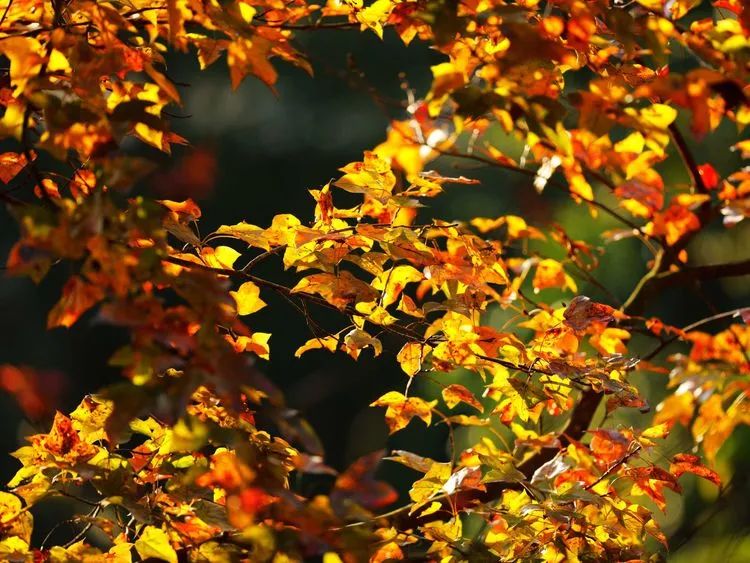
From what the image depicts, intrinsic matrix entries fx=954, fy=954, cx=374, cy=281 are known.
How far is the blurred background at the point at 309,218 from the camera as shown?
3.84 m

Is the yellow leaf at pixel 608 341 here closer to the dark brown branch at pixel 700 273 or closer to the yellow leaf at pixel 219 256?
the dark brown branch at pixel 700 273

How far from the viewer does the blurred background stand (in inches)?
151

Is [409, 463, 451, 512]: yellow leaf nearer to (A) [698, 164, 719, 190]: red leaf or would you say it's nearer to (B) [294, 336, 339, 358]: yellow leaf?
(B) [294, 336, 339, 358]: yellow leaf

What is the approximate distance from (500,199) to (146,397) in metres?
4.07

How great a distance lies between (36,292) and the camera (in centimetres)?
537

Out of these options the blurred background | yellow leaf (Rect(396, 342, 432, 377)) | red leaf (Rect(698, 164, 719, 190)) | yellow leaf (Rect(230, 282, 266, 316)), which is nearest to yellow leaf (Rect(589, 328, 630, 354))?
red leaf (Rect(698, 164, 719, 190))

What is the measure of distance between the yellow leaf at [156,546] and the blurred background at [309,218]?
95.4 inches

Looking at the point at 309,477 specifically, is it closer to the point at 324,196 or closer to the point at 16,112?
the point at 324,196

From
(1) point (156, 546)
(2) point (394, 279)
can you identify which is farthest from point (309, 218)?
(1) point (156, 546)

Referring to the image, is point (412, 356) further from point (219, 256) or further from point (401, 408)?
point (219, 256)

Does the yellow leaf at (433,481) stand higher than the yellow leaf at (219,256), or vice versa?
the yellow leaf at (219,256)

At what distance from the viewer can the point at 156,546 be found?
4.20 ft

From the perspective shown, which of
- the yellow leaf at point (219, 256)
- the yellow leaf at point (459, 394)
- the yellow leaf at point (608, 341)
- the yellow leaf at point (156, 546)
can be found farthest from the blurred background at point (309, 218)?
the yellow leaf at point (156, 546)

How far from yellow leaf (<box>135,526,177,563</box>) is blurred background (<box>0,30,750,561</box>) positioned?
2424 mm
